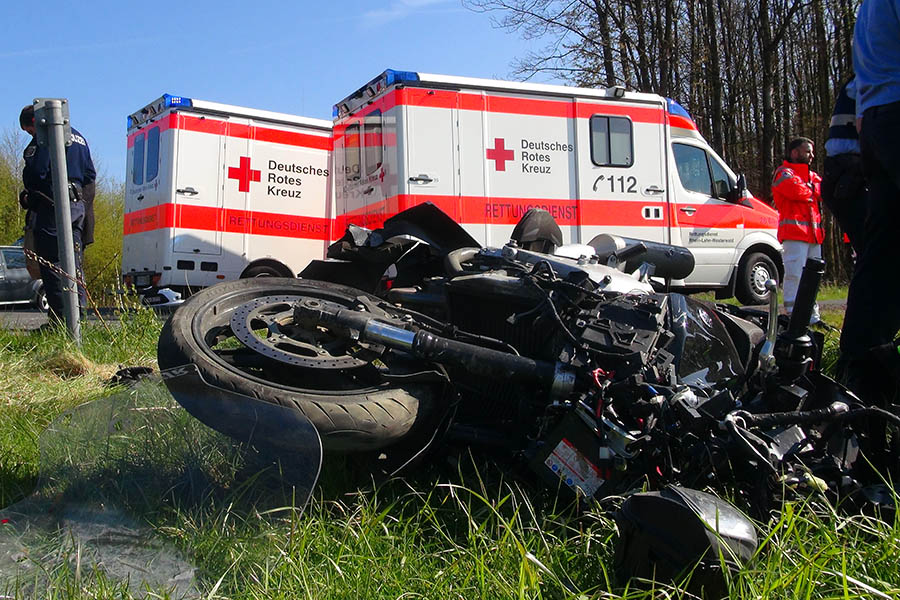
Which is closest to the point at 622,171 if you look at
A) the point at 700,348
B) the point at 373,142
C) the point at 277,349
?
the point at 373,142

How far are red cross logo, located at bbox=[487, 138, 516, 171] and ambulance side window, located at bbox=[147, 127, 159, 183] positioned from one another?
4.75 meters

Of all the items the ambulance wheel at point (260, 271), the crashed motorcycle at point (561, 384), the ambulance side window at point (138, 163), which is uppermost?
the ambulance side window at point (138, 163)

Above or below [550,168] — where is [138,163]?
above

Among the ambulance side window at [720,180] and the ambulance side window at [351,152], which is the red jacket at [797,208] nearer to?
the ambulance side window at [720,180]

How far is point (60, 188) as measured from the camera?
5.19 meters

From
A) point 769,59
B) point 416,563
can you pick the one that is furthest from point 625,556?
point 769,59

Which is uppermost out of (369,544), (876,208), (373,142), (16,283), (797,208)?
(373,142)

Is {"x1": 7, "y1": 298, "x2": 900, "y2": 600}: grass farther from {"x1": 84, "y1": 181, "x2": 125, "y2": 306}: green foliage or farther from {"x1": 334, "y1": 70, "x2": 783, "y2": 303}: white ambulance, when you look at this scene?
{"x1": 84, "y1": 181, "x2": 125, "y2": 306}: green foliage

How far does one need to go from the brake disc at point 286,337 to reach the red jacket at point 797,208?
5.82 metres

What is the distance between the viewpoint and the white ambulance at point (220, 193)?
10.5 m

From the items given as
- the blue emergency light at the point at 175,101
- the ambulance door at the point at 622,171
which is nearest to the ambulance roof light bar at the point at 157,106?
the blue emergency light at the point at 175,101

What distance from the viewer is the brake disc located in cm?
241

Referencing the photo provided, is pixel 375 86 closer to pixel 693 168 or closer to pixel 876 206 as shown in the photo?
pixel 693 168

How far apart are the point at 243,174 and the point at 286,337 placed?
880 cm
